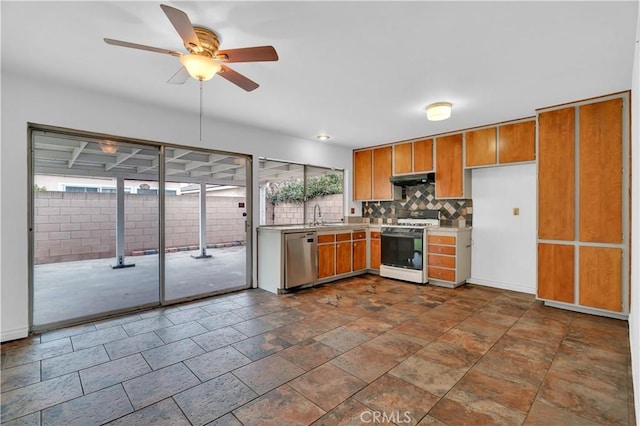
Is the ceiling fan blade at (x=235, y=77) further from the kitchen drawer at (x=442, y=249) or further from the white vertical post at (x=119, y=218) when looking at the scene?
the kitchen drawer at (x=442, y=249)

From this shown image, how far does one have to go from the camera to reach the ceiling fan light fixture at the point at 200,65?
207 cm

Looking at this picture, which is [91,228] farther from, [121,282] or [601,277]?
[601,277]

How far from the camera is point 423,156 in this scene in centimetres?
511

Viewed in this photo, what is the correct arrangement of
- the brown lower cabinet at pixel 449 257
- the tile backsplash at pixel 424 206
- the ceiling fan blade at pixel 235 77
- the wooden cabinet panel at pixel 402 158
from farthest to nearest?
1. the wooden cabinet panel at pixel 402 158
2. the tile backsplash at pixel 424 206
3. the brown lower cabinet at pixel 449 257
4. the ceiling fan blade at pixel 235 77

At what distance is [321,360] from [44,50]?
130 inches

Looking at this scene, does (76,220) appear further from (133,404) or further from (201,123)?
(133,404)

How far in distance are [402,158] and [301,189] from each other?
1.92 meters

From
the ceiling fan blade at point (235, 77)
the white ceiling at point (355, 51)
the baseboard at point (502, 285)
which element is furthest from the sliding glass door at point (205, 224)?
the baseboard at point (502, 285)

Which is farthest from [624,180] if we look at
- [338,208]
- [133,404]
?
[133,404]

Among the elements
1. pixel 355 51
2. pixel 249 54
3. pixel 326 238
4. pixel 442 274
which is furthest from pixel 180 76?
pixel 442 274

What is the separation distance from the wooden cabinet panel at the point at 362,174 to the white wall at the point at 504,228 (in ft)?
6.14

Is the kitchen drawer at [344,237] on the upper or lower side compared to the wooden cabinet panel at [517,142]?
lower

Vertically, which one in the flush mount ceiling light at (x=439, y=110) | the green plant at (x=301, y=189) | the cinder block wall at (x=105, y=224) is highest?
the flush mount ceiling light at (x=439, y=110)

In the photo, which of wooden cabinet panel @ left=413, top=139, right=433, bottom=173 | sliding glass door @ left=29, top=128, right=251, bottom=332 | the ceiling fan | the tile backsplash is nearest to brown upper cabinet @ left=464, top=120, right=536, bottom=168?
wooden cabinet panel @ left=413, top=139, right=433, bottom=173
